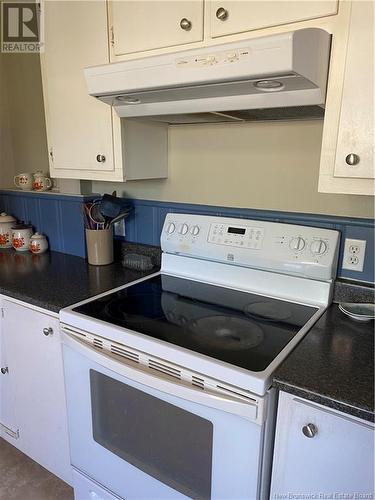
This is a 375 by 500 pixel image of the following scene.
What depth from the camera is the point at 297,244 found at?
1.33 meters

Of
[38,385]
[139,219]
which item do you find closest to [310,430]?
[38,385]

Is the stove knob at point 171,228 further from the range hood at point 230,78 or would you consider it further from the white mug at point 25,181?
the white mug at point 25,181

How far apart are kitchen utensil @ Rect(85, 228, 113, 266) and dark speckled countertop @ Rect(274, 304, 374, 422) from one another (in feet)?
3.41

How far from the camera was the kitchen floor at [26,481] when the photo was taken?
5.24ft

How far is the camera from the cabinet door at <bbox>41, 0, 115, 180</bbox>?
4.58ft

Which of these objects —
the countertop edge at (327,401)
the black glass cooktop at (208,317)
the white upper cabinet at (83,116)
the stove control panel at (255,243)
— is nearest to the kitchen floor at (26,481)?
the black glass cooktop at (208,317)

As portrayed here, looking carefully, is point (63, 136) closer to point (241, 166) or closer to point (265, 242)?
point (241, 166)

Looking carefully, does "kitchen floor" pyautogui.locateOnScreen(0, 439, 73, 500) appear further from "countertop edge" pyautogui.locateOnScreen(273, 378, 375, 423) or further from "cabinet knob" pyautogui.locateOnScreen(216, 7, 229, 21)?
"cabinet knob" pyautogui.locateOnScreen(216, 7, 229, 21)

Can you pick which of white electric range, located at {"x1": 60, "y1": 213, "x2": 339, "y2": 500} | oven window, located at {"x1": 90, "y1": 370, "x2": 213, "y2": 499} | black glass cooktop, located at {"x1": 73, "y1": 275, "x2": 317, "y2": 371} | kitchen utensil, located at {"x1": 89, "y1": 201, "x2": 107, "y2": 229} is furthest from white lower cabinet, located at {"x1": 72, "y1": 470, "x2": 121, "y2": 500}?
kitchen utensil, located at {"x1": 89, "y1": 201, "x2": 107, "y2": 229}

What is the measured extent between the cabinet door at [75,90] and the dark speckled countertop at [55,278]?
43 centimetres

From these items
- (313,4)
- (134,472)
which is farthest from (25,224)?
(313,4)

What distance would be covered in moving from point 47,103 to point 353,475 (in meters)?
1.70

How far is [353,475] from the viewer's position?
84 cm

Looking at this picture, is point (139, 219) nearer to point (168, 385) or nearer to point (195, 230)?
point (195, 230)
